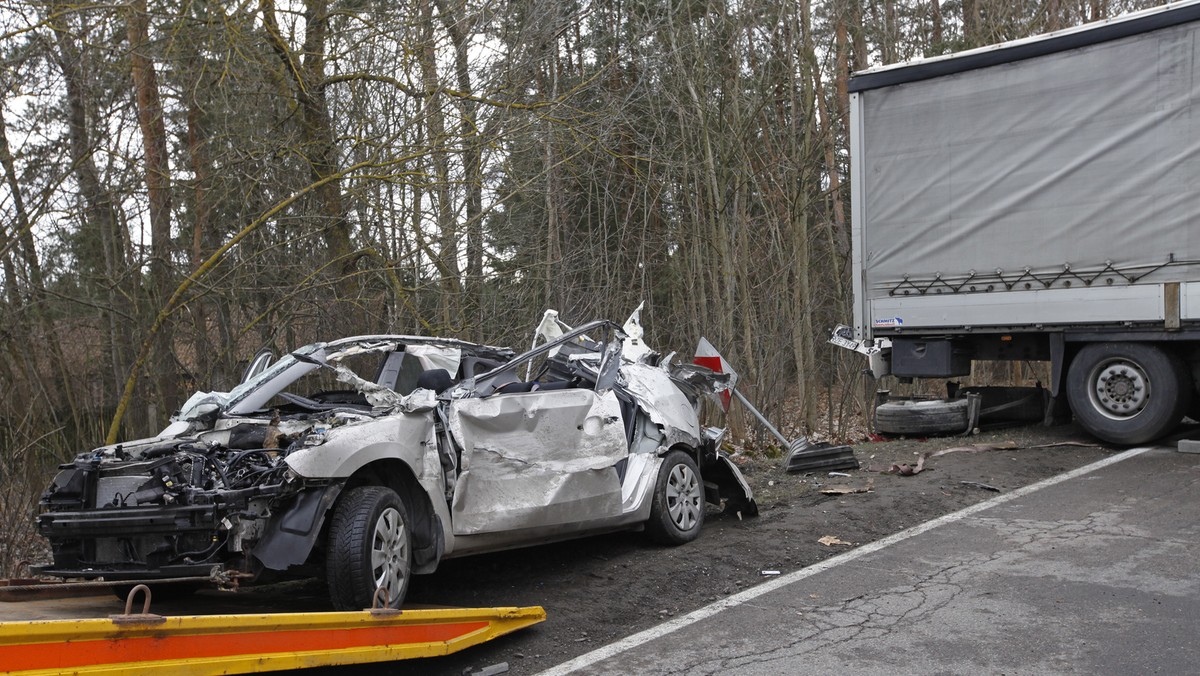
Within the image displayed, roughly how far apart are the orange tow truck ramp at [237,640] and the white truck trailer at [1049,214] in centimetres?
775

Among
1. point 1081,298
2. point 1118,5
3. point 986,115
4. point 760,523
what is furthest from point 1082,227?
point 1118,5

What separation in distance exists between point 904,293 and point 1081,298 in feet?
6.24

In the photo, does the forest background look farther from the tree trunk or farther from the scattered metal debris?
the scattered metal debris

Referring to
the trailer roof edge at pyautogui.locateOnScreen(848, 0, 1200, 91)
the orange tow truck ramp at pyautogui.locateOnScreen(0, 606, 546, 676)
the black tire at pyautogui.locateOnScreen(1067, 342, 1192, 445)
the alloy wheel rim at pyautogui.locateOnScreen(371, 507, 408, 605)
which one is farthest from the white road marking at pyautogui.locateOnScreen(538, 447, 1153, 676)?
the trailer roof edge at pyautogui.locateOnScreen(848, 0, 1200, 91)

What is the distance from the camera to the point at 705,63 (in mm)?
16641

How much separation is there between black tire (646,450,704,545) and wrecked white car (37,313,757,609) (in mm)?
14

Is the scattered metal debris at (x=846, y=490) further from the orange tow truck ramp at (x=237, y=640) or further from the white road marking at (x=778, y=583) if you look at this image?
the orange tow truck ramp at (x=237, y=640)

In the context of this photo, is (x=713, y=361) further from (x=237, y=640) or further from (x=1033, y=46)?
(x=237, y=640)

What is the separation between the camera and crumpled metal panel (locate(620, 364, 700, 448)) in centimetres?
744

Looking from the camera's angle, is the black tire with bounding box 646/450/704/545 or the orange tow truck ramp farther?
the black tire with bounding box 646/450/704/545

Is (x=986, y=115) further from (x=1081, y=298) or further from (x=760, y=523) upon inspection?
(x=760, y=523)

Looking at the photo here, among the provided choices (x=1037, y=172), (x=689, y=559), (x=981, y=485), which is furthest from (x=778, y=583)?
(x=1037, y=172)

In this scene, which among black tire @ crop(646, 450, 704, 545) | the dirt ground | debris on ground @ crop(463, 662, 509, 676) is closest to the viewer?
debris on ground @ crop(463, 662, 509, 676)

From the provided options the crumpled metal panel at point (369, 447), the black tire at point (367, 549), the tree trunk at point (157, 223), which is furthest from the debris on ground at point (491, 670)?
the tree trunk at point (157, 223)
